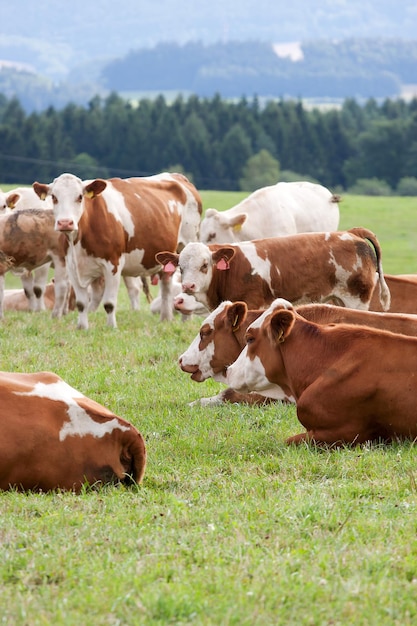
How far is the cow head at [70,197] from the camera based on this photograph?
521 inches

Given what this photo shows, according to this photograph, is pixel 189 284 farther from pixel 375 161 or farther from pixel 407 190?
pixel 375 161

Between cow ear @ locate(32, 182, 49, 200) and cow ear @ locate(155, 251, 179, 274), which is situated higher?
cow ear @ locate(32, 182, 49, 200)

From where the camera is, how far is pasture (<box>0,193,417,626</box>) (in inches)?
162

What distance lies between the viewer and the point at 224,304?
902cm

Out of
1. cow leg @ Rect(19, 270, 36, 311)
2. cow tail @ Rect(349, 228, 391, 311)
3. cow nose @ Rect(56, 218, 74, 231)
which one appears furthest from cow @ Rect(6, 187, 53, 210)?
cow tail @ Rect(349, 228, 391, 311)

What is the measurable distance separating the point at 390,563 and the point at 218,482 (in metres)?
1.76

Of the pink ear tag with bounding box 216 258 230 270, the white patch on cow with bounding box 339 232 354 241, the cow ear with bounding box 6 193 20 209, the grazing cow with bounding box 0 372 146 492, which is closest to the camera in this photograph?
the grazing cow with bounding box 0 372 146 492

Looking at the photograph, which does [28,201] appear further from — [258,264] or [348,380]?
[348,380]

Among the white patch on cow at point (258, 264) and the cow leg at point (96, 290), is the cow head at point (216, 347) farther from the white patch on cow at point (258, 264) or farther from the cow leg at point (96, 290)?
the cow leg at point (96, 290)

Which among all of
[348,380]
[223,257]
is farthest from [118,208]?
[348,380]

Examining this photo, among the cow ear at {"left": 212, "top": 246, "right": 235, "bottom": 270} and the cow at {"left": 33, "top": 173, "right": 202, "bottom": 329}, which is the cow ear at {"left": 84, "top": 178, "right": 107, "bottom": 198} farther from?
the cow ear at {"left": 212, "top": 246, "right": 235, "bottom": 270}

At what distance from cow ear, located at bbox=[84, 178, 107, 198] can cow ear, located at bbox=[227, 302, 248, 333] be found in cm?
557

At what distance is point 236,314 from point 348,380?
202 cm

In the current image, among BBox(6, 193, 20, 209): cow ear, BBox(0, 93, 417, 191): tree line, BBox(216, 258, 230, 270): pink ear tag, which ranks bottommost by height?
BBox(0, 93, 417, 191): tree line
